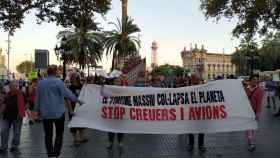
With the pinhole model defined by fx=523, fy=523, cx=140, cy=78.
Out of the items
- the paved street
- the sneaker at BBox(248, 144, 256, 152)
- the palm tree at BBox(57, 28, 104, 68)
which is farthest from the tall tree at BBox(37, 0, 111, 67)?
the palm tree at BBox(57, 28, 104, 68)

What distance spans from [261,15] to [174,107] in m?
20.2

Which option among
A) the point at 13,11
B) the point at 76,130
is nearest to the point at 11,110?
the point at 76,130

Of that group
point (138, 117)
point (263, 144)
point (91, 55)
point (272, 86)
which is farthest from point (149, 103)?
point (91, 55)

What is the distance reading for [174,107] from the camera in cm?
1099

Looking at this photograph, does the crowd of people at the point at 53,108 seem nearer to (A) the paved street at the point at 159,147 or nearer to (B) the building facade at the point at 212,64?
(A) the paved street at the point at 159,147

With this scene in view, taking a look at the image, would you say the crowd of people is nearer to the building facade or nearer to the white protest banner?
the white protest banner

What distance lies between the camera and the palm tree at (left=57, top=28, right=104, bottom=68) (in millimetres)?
67438

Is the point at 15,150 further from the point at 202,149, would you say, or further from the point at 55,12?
the point at 55,12

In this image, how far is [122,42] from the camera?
72750mm

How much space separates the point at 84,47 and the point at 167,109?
62114mm

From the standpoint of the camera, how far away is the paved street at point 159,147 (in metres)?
10.5

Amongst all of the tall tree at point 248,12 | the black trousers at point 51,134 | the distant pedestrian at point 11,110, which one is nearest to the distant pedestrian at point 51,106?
the black trousers at point 51,134

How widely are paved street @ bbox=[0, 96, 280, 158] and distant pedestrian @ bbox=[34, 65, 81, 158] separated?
4.25ft

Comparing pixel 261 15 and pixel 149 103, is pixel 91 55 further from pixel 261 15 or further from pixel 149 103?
pixel 149 103
